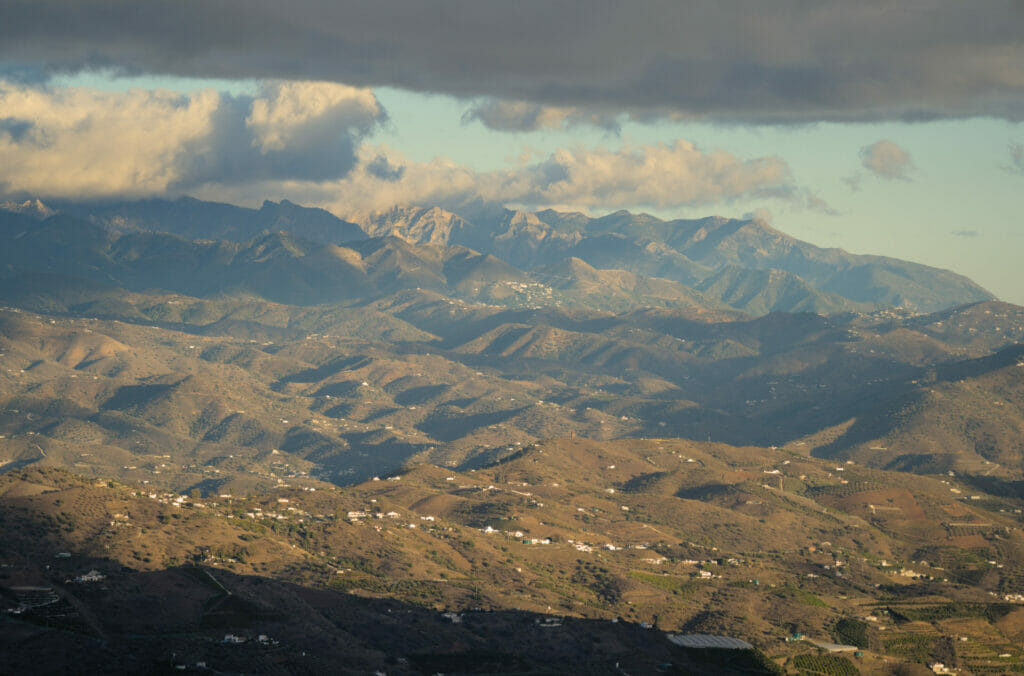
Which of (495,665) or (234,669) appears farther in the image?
(495,665)

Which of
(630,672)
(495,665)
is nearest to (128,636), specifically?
(495,665)

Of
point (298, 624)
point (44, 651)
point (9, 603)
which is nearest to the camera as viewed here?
point (44, 651)

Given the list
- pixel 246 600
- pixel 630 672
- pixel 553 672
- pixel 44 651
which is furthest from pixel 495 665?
pixel 44 651

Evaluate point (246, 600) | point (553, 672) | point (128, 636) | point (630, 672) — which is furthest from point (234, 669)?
point (630, 672)

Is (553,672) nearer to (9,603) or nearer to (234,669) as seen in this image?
(234,669)

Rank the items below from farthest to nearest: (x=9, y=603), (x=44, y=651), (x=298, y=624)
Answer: (x=298, y=624) < (x=9, y=603) < (x=44, y=651)

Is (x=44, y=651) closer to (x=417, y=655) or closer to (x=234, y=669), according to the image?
(x=234, y=669)

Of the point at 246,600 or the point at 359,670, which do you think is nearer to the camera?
the point at 359,670
